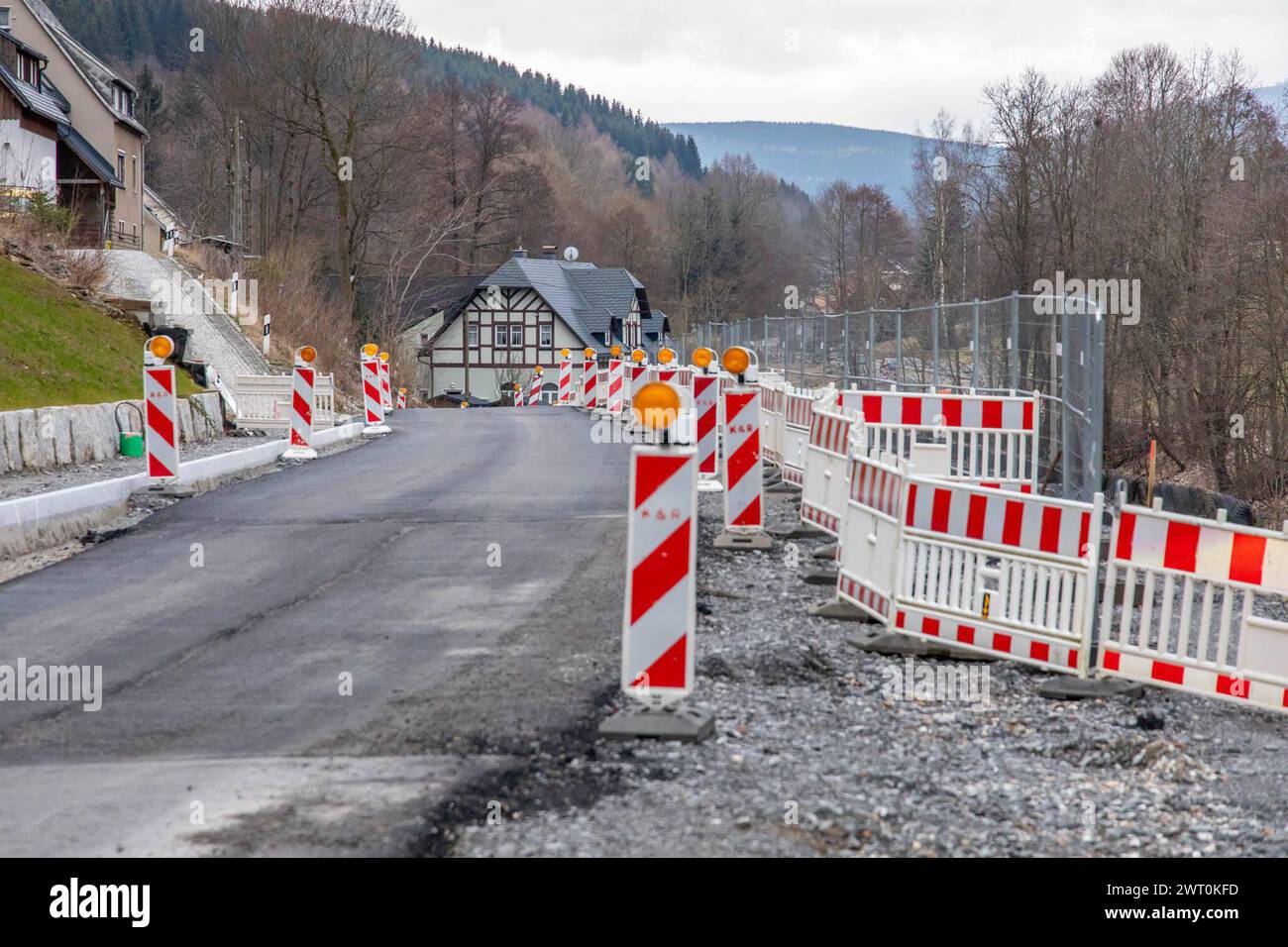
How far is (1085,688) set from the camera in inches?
328

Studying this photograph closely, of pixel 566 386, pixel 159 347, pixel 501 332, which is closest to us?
pixel 159 347

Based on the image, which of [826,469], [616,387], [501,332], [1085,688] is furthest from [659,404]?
[501,332]

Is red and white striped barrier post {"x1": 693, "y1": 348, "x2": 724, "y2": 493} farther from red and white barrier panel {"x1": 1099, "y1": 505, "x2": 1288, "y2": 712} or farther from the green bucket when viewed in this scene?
the green bucket

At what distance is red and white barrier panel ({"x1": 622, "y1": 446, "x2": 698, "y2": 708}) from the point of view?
6719mm

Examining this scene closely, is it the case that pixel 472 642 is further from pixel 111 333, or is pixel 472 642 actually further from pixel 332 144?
pixel 332 144

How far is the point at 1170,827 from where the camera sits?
6.07 metres

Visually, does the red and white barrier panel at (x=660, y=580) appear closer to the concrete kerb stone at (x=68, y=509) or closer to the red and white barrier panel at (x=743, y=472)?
the red and white barrier panel at (x=743, y=472)

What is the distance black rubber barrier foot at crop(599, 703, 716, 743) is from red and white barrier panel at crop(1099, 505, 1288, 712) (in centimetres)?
290

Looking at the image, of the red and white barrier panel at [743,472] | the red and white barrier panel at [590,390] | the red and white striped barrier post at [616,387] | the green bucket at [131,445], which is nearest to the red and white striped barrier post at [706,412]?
the red and white barrier panel at [743,472]

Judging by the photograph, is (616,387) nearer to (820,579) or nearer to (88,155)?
(820,579)

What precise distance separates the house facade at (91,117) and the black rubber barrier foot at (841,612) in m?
49.1

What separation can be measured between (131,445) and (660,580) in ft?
47.0
